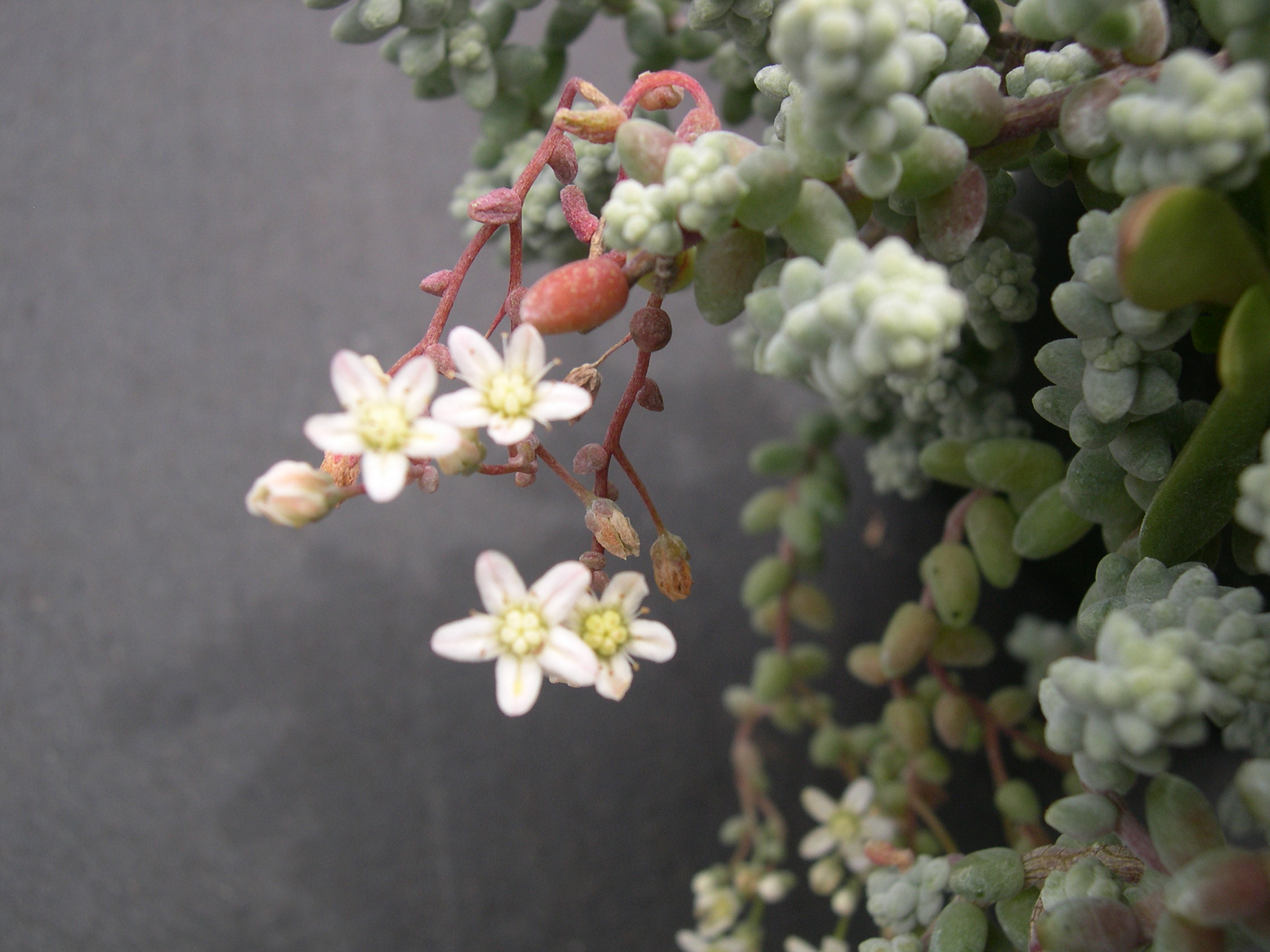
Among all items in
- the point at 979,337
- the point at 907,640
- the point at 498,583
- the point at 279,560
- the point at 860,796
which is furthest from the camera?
the point at 279,560

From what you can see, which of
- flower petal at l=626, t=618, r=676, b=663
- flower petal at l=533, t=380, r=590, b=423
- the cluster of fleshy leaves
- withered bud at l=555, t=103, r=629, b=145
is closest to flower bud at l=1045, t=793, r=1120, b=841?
the cluster of fleshy leaves

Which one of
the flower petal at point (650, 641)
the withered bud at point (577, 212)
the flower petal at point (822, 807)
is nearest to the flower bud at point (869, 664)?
the flower petal at point (822, 807)

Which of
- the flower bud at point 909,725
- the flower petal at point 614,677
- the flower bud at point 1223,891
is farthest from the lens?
the flower bud at point 909,725

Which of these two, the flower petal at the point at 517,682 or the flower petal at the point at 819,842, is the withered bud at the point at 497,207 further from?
the flower petal at the point at 819,842

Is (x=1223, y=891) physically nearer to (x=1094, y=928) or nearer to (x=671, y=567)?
(x=1094, y=928)

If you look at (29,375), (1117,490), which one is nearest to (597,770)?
(1117,490)

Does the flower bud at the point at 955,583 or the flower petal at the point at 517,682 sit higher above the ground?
the flower petal at the point at 517,682

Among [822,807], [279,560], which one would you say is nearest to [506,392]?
[822,807]
